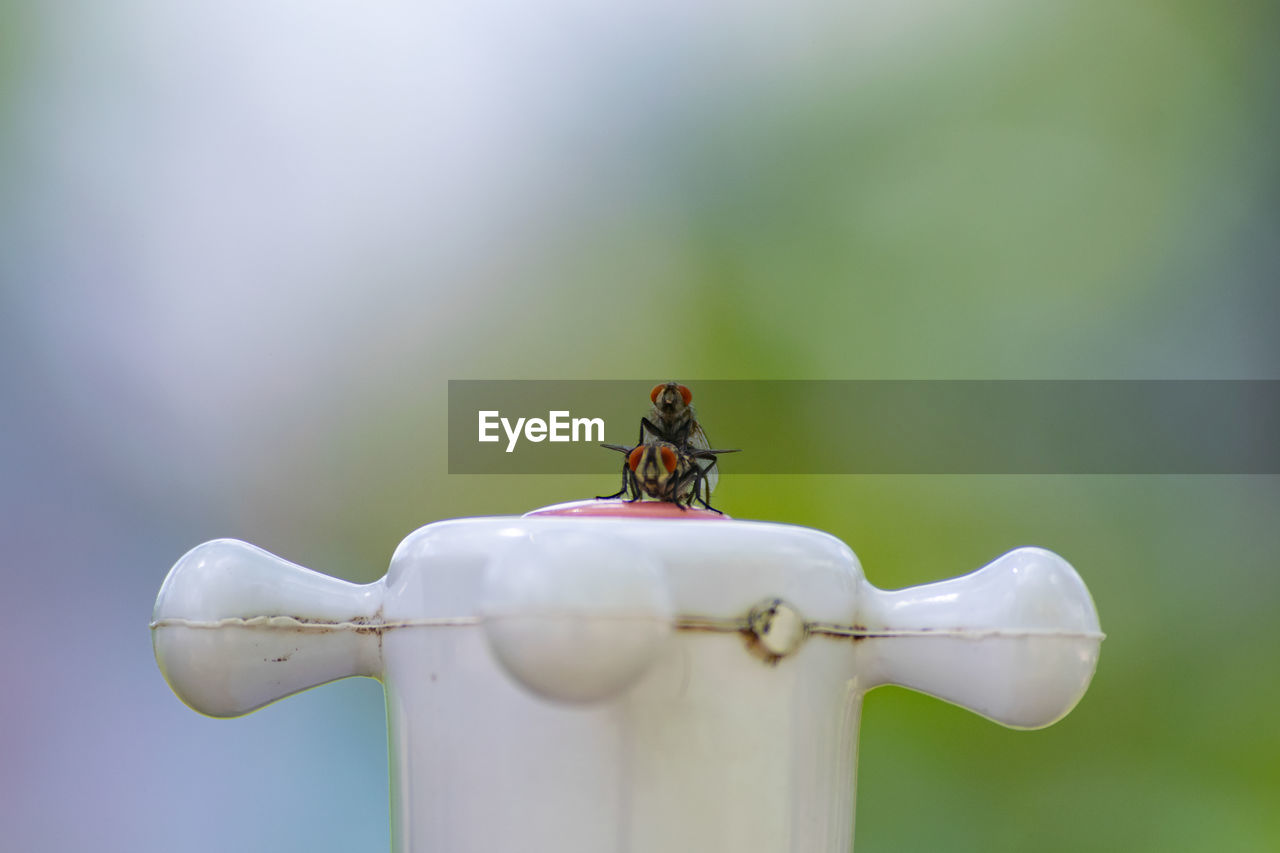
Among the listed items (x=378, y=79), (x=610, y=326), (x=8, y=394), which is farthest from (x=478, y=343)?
(x=8, y=394)

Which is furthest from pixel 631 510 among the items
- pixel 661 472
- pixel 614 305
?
pixel 614 305

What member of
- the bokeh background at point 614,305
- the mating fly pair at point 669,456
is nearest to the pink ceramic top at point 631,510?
the mating fly pair at point 669,456

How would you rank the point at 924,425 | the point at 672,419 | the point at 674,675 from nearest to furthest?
the point at 674,675
the point at 672,419
the point at 924,425

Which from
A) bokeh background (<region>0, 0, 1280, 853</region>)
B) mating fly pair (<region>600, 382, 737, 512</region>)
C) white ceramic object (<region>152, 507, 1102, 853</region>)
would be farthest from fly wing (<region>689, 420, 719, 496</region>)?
bokeh background (<region>0, 0, 1280, 853</region>)

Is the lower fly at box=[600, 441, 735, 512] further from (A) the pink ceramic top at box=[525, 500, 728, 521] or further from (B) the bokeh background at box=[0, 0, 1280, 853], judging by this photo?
(B) the bokeh background at box=[0, 0, 1280, 853]

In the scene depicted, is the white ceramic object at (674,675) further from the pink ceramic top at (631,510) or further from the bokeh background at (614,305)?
the bokeh background at (614,305)

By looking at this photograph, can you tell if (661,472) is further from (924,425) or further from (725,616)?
(924,425)

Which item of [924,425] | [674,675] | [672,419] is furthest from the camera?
[924,425]
